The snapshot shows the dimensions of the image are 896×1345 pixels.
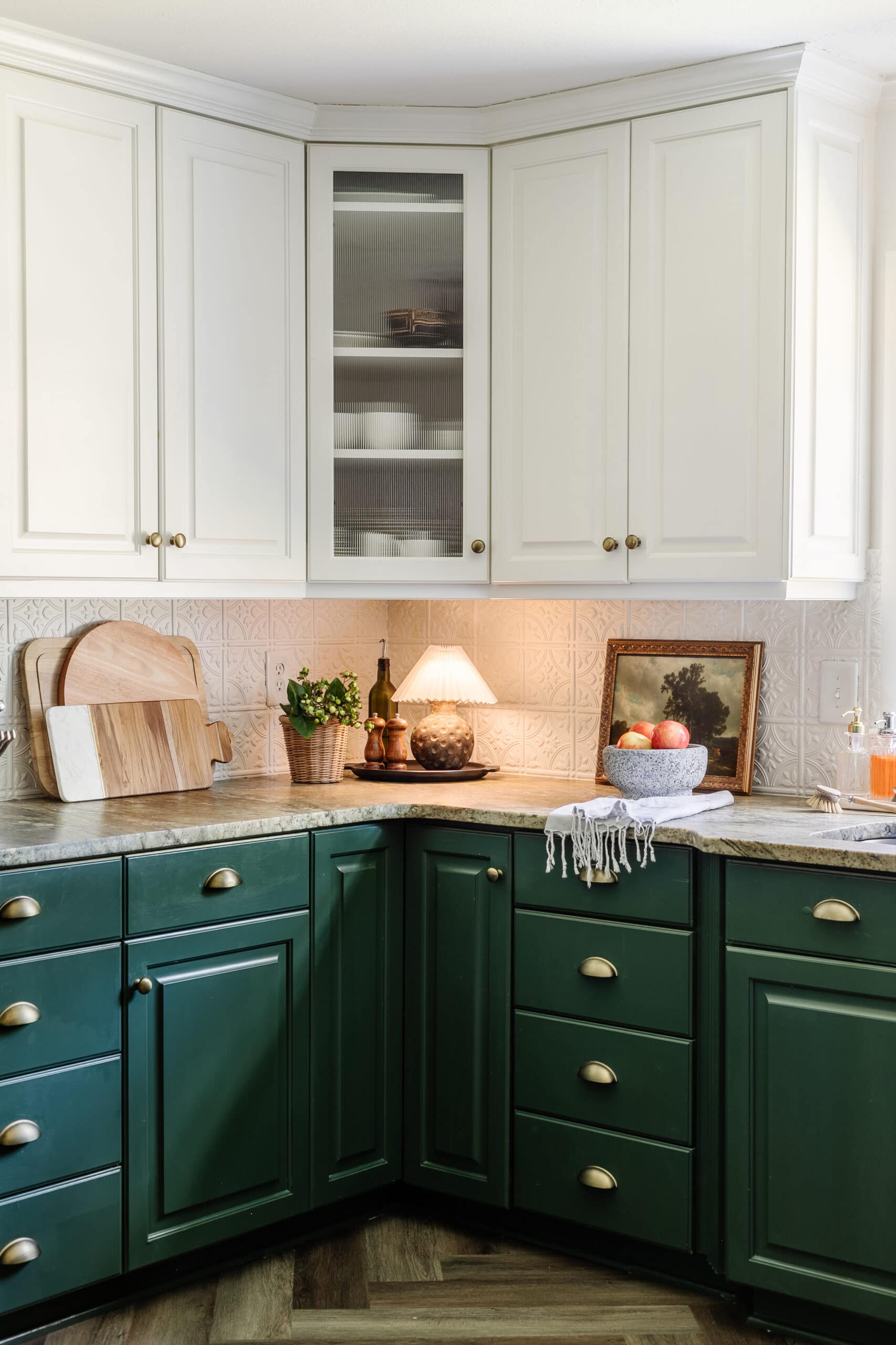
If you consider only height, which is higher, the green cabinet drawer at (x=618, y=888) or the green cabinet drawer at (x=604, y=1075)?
the green cabinet drawer at (x=618, y=888)

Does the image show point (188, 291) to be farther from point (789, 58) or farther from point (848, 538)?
point (848, 538)

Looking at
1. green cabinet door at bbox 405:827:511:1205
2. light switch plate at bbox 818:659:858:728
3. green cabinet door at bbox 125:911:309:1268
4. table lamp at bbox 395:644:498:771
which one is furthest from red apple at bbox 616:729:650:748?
green cabinet door at bbox 125:911:309:1268

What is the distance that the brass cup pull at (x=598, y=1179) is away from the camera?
2.74 meters

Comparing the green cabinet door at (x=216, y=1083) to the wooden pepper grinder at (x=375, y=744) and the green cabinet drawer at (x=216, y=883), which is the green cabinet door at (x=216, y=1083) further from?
the wooden pepper grinder at (x=375, y=744)

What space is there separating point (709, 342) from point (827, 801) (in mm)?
962

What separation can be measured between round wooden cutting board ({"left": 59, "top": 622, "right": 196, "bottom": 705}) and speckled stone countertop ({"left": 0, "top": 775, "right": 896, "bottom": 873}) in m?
→ 0.24

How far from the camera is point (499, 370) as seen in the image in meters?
3.16

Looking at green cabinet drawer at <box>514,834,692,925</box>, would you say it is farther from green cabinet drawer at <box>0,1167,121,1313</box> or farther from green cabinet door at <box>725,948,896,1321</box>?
green cabinet drawer at <box>0,1167,121,1313</box>

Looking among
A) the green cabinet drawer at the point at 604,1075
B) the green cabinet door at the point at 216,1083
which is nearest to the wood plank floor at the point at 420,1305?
the green cabinet door at the point at 216,1083

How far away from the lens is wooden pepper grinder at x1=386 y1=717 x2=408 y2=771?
3410mm

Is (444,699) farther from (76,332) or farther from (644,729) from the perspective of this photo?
(76,332)

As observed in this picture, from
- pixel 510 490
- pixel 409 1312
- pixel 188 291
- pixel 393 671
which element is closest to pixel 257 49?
pixel 188 291

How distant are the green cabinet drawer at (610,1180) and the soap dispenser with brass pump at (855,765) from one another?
33.5 inches

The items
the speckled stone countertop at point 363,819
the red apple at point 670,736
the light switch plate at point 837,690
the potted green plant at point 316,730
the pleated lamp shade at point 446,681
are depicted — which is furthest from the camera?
the pleated lamp shade at point 446,681
